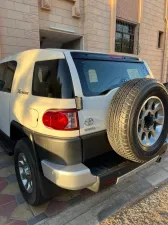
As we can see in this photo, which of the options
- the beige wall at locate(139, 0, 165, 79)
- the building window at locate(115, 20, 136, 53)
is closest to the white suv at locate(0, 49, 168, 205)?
the building window at locate(115, 20, 136, 53)

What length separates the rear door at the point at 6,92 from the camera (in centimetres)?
284

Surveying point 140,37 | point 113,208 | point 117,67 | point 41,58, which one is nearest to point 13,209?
point 113,208

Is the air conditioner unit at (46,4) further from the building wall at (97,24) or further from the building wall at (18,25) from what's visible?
the building wall at (97,24)

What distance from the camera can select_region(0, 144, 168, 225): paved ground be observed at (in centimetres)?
219

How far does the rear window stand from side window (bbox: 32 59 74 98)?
17 cm

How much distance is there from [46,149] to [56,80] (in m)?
0.73

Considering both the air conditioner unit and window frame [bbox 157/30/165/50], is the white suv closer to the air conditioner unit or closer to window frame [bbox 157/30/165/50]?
the air conditioner unit

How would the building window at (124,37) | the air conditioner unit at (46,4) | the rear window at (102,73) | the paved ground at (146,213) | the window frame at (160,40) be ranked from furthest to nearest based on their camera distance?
the window frame at (160,40)
the building window at (124,37)
the air conditioner unit at (46,4)
the paved ground at (146,213)
the rear window at (102,73)

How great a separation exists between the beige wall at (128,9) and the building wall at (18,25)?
4.62m

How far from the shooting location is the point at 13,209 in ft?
7.76

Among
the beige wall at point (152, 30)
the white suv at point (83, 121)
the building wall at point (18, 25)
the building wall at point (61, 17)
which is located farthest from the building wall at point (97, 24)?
the white suv at point (83, 121)

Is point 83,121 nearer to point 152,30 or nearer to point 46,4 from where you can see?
point 46,4

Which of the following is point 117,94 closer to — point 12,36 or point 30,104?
point 30,104

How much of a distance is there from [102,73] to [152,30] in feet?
35.1
